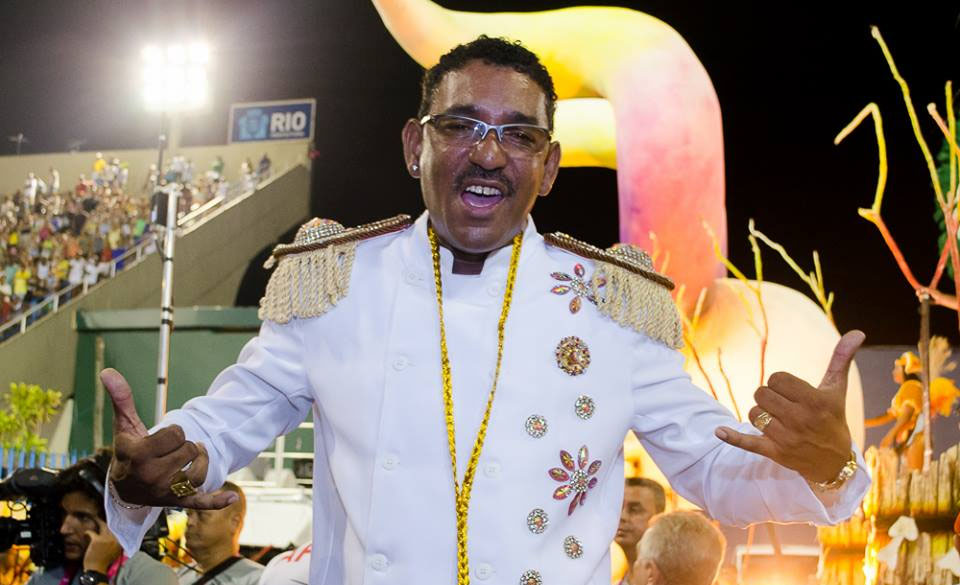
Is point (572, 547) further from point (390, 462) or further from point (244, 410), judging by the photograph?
point (244, 410)

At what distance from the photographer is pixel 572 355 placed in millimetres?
2080

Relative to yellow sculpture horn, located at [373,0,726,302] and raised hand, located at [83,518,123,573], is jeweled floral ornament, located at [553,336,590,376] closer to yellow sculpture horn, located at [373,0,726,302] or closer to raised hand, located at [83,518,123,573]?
raised hand, located at [83,518,123,573]

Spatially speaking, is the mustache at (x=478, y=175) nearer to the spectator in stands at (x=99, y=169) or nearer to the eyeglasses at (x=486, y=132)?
the eyeglasses at (x=486, y=132)

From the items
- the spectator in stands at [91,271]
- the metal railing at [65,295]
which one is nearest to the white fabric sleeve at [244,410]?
the metal railing at [65,295]

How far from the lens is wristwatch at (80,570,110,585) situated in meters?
3.81

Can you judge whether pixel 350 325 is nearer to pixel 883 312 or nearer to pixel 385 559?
pixel 385 559

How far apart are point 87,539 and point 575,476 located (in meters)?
2.63

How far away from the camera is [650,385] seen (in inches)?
84.3

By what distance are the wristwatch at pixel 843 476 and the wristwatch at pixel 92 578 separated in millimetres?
2793

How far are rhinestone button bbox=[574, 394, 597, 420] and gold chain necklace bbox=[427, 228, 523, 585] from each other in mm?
155

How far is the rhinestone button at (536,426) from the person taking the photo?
1997 mm

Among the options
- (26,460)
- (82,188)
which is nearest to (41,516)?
(26,460)

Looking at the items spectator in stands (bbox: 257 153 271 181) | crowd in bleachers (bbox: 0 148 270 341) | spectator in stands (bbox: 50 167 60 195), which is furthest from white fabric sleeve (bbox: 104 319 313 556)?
spectator in stands (bbox: 50 167 60 195)

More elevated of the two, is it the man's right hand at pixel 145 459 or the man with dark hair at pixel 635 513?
the man's right hand at pixel 145 459
